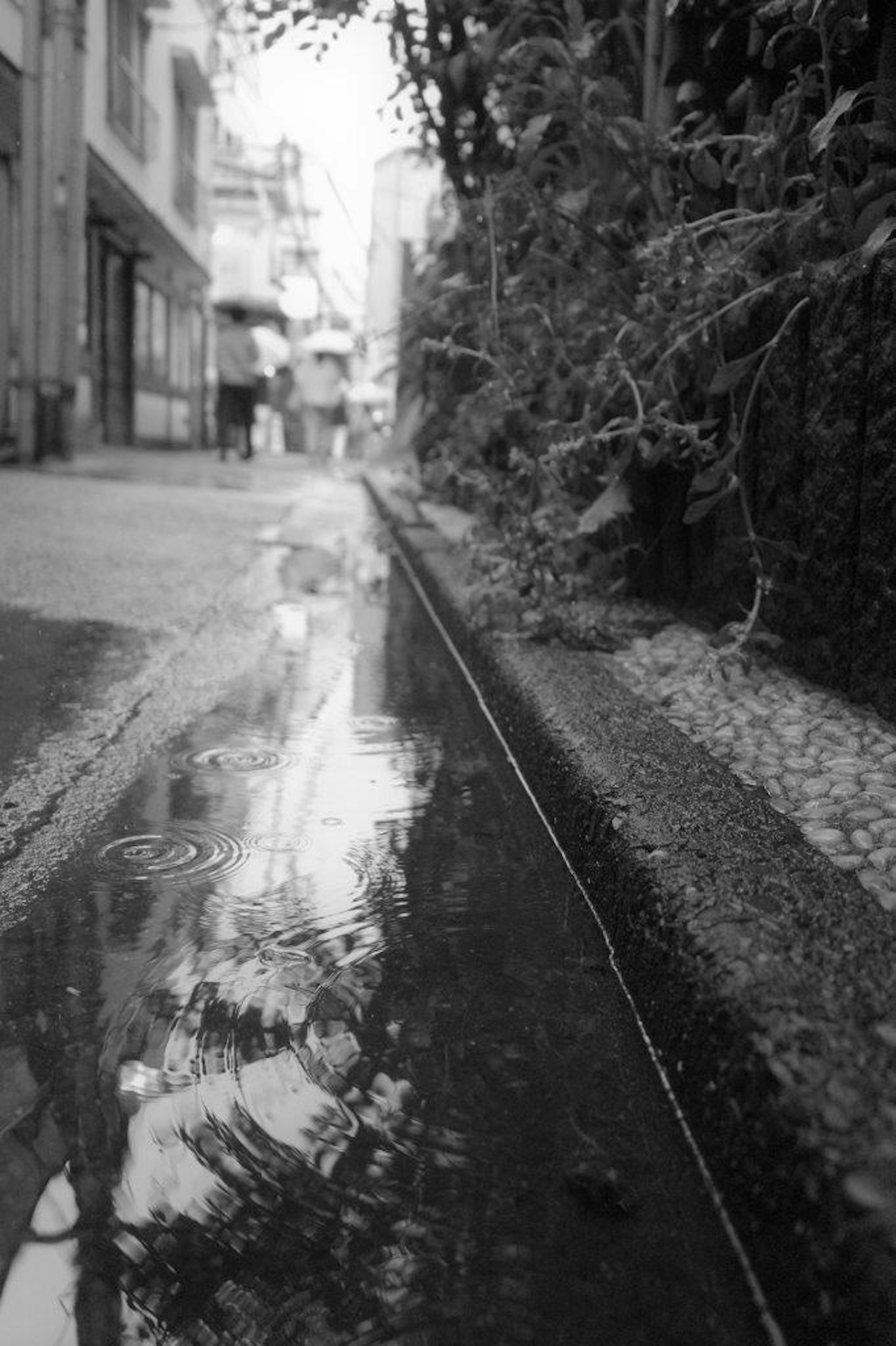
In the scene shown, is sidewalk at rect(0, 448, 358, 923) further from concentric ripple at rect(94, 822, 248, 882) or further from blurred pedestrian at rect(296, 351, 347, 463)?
blurred pedestrian at rect(296, 351, 347, 463)

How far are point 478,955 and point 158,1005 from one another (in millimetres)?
372

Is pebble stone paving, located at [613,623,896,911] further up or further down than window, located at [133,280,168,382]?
further down

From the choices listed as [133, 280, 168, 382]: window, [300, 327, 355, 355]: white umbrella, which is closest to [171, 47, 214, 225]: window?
[133, 280, 168, 382]: window

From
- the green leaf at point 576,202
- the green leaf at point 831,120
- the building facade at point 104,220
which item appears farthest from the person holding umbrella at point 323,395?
the green leaf at point 831,120

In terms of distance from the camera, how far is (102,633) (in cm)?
315

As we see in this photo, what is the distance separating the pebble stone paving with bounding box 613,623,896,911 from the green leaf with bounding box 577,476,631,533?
1.07 feet

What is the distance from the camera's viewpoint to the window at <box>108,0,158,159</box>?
44.7ft

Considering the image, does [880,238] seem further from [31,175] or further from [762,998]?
[31,175]

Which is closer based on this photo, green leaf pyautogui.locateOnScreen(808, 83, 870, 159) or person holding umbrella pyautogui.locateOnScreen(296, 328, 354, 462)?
green leaf pyautogui.locateOnScreen(808, 83, 870, 159)

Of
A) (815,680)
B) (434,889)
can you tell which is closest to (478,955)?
(434,889)

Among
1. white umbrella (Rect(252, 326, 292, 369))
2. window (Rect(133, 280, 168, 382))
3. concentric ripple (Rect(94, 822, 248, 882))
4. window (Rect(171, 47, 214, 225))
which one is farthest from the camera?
white umbrella (Rect(252, 326, 292, 369))

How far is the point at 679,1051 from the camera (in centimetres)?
112

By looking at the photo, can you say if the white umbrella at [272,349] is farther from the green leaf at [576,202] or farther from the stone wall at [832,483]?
the stone wall at [832,483]

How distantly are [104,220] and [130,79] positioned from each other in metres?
1.60
